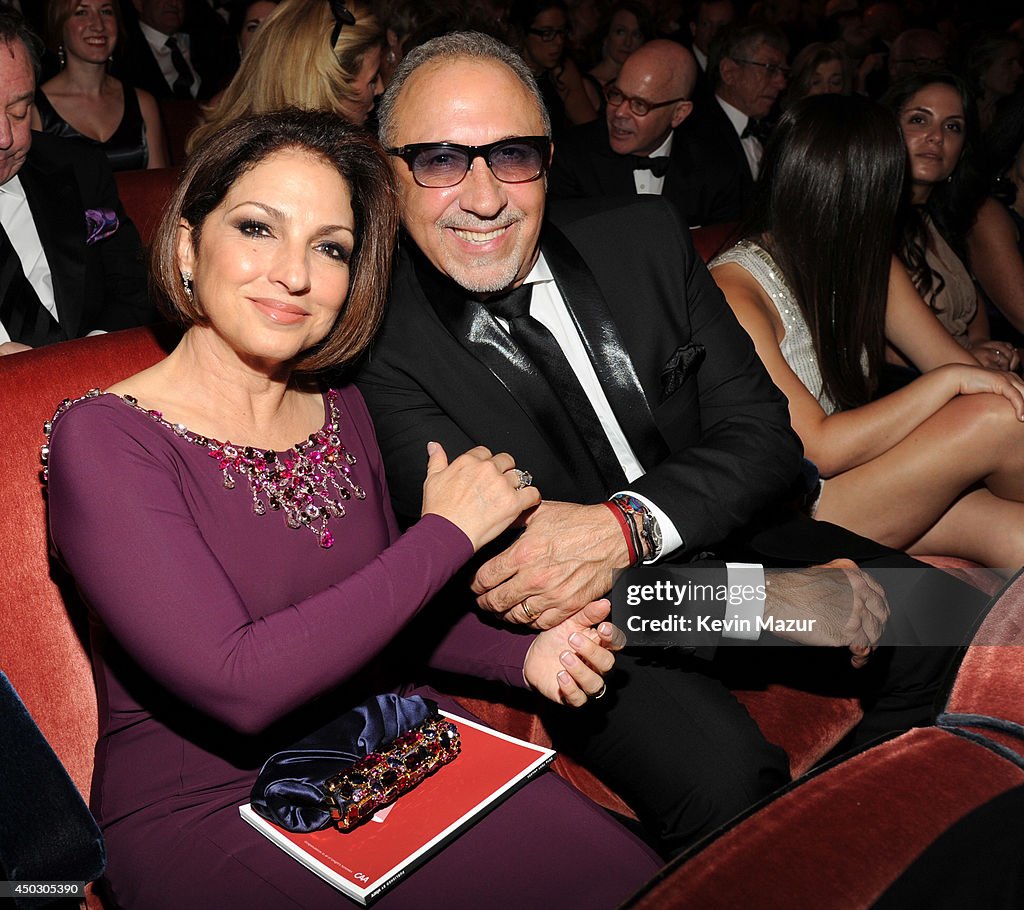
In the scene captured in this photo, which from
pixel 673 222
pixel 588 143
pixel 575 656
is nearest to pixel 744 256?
pixel 673 222

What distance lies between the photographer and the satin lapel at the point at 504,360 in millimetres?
1696

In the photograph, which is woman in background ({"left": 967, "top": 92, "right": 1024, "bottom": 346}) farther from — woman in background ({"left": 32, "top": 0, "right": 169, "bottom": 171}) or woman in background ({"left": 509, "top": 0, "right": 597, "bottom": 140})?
woman in background ({"left": 32, "top": 0, "right": 169, "bottom": 171})

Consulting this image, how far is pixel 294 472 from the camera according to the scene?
4.68 ft

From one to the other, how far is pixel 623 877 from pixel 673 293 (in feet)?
3.42

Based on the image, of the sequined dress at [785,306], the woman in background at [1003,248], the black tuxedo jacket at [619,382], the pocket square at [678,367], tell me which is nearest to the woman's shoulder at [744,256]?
the sequined dress at [785,306]

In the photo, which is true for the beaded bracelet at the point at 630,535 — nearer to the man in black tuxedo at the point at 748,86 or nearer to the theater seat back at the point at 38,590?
the theater seat back at the point at 38,590

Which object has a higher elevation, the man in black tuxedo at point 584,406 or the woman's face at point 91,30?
the woman's face at point 91,30

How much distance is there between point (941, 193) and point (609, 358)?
2.37 meters

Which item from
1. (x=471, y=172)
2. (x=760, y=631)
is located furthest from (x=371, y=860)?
(x=471, y=172)

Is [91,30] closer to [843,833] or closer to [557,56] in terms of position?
[557,56]

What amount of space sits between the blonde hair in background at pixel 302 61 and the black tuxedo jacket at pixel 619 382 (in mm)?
1521

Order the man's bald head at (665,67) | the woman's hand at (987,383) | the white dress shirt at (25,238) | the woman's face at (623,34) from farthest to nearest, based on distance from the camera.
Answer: the woman's face at (623,34) < the man's bald head at (665,67) < the white dress shirt at (25,238) < the woman's hand at (987,383)

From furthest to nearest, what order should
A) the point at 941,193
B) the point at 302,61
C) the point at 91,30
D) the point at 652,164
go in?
the point at 652,164
the point at 91,30
the point at 941,193
the point at 302,61

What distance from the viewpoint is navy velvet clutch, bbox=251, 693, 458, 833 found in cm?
120
